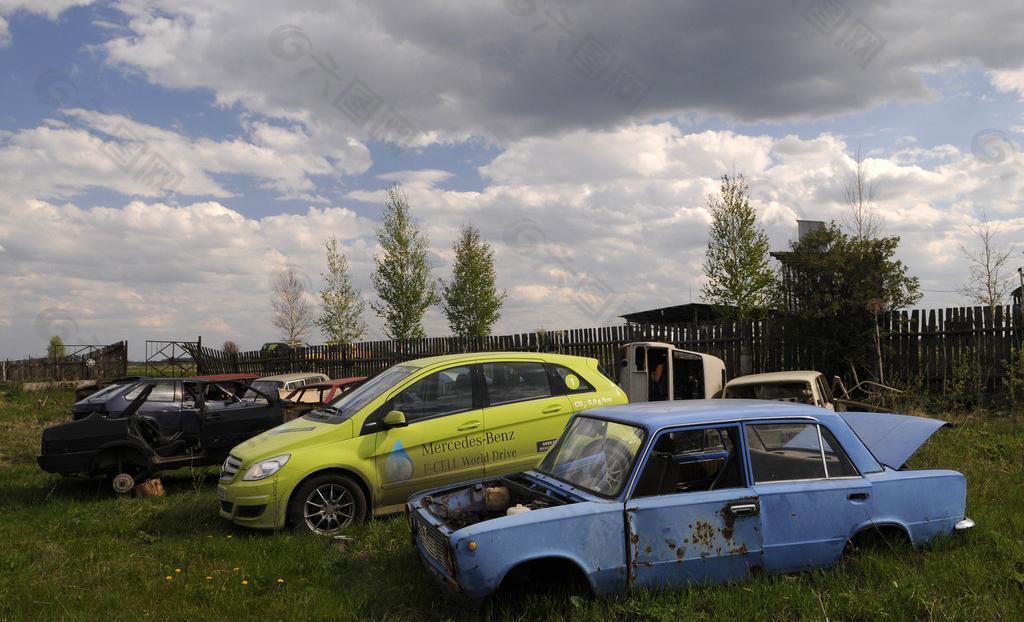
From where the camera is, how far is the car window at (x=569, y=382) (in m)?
8.20

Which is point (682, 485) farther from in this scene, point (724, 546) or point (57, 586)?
point (57, 586)

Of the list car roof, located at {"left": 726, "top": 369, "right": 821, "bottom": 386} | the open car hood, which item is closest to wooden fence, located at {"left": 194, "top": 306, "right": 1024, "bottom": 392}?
car roof, located at {"left": 726, "top": 369, "right": 821, "bottom": 386}

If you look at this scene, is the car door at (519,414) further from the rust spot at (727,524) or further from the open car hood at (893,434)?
the rust spot at (727,524)

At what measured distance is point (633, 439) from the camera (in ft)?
16.5

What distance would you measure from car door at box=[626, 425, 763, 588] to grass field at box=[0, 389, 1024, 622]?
4.7 inches

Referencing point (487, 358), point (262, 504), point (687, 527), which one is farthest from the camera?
point (487, 358)

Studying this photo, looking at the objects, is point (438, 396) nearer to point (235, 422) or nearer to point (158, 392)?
point (235, 422)

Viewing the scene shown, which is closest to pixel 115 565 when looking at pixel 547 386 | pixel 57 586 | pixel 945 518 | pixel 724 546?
pixel 57 586

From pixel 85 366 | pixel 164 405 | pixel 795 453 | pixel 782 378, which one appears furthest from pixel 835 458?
pixel 85 366

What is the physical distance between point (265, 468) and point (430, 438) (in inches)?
61.9

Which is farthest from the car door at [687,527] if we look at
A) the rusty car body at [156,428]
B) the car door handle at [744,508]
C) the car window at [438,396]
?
the rusty car body at [156,428]

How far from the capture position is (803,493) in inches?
196

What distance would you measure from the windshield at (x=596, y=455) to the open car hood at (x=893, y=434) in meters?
1.84

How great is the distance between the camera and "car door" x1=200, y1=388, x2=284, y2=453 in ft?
34.8
